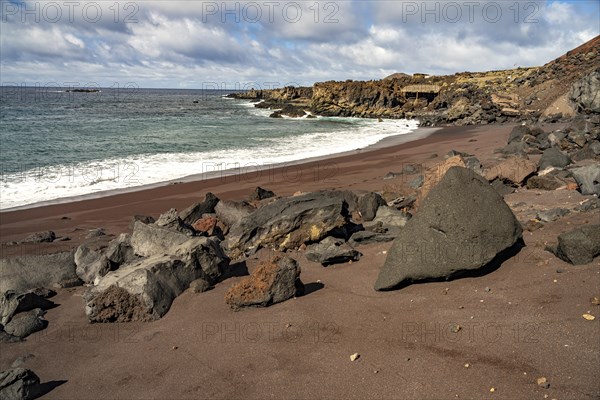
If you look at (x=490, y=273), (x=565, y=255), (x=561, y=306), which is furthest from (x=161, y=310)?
(x=565, y=255)

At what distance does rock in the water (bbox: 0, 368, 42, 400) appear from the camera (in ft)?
14.0

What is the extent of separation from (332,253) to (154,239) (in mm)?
3048

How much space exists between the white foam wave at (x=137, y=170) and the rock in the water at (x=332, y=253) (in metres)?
10.0

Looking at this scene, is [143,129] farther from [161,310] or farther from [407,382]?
[407,382]

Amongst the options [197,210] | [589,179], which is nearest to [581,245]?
[589,179]

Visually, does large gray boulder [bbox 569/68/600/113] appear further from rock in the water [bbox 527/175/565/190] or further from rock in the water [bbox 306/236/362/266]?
rock in the water [bbox 306/236/362/266]

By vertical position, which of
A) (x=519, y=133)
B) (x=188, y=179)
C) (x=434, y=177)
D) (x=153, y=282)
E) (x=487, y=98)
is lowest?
(x=188, y=179)

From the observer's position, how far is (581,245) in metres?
5.59

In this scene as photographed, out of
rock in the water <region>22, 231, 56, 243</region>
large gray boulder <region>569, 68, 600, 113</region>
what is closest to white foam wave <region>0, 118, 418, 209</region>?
rock in the water <region>22, 231, 56, 243</region>

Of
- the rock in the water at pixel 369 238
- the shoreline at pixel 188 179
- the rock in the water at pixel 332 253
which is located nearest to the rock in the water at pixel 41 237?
the shoreline at pixel 188 179

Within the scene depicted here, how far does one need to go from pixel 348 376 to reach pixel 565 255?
11.2 feet

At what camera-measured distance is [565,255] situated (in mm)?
5727

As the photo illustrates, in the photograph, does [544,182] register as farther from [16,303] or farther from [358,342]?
[16,303]

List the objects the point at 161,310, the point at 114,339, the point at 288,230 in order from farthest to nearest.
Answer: the point at 288,230 → the point at 161,310 → the point at 114,339
